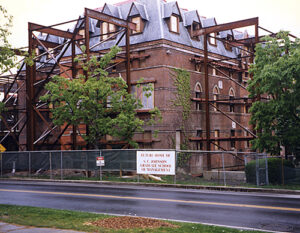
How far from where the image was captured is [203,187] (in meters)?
22.3

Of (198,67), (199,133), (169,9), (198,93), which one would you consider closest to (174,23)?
(169,9)

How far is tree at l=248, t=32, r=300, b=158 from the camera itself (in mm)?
23297

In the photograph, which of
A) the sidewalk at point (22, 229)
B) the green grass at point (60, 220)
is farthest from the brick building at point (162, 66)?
the sidewalk at point (22, 229)

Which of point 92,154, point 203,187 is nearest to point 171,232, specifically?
point 203,187

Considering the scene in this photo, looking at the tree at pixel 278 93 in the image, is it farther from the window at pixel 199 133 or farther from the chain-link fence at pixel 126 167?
the window at pixel 199 133

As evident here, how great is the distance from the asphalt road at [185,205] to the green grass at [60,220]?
138cm

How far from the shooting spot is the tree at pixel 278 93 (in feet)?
76.4

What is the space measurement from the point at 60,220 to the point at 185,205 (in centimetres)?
540

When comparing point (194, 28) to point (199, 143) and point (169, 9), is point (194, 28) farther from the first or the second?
point (199, 143)

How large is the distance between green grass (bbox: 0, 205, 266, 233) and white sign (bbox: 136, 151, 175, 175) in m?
10.6

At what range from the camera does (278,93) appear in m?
24.4

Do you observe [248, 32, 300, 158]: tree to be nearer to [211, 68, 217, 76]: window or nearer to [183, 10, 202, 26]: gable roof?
[183, 10, 202, 26]: gable roof

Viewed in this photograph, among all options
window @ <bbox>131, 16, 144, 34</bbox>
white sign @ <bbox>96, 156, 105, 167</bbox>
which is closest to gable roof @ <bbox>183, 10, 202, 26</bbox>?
window @ <bbox>131, 16, 144, 34</bbox>

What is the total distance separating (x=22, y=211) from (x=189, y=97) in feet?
81.5
